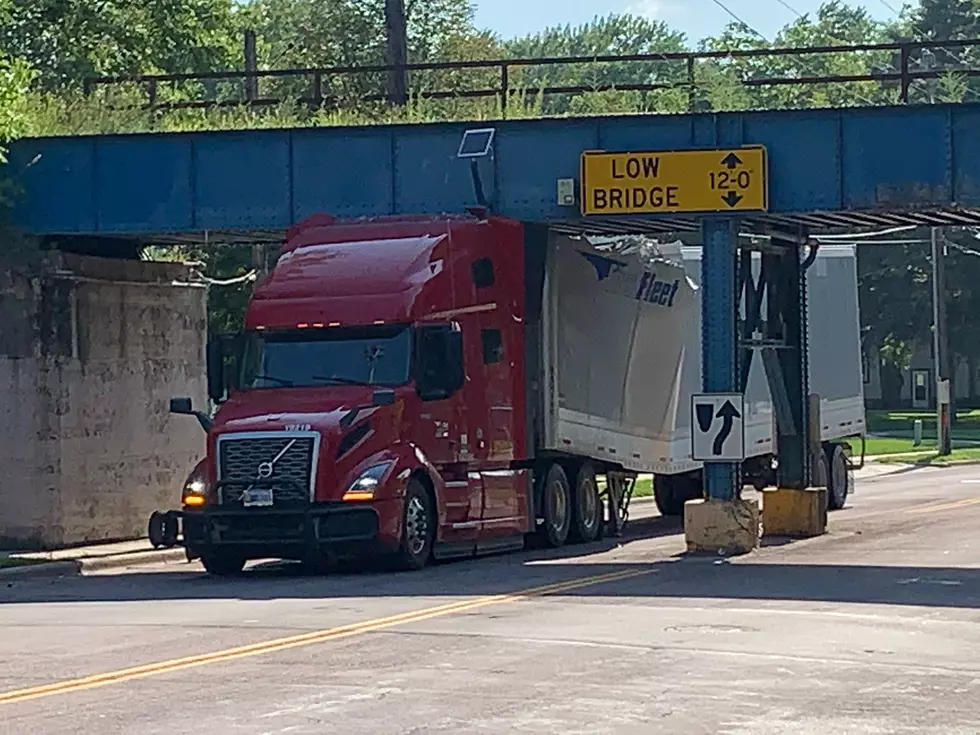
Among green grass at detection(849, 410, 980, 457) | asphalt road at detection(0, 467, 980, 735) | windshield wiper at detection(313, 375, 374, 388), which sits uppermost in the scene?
windshield wiper at detection(313, 375, 374, 388)

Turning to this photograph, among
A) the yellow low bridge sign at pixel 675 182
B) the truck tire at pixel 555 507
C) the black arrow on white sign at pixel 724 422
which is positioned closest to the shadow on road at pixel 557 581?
the truck tire at pixel 555 507

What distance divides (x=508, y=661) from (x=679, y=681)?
4.71 feet

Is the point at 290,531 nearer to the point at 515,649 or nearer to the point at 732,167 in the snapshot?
the point at 732,167

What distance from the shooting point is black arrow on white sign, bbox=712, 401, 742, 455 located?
75.7ft

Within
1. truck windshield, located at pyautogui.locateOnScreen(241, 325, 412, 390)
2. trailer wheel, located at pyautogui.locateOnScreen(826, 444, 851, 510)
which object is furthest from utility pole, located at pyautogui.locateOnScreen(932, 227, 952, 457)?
truck windshield, located at pyautogui.locateOnScreen(241, 325, 412, 390)

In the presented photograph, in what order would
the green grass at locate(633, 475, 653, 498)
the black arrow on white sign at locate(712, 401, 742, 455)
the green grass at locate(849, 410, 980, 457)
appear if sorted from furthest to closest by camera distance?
the green grass at locate(849, 410, 980, 457), the green grass at locate(633, 475, 653, 498), the black arrow on white sign at locate(712, 401, 742, 455)

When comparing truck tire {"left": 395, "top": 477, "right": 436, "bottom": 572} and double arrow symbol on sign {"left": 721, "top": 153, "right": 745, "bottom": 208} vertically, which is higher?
double arrow symbol on sign {"left": 721, "top": 153, "right": 745, "bottom": 208}

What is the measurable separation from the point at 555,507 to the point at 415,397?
418cm

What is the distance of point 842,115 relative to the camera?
23.6 metres

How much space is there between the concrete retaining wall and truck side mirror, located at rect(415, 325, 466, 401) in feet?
21.0

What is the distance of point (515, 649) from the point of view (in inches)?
542

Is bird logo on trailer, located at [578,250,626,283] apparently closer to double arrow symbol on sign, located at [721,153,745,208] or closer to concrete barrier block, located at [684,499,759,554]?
double arrow symbol on sign, located at [721,153,745,208]

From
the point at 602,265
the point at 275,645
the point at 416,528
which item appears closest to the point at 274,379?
the point at 416,528

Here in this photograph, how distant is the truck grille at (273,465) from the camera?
20.5 meters
